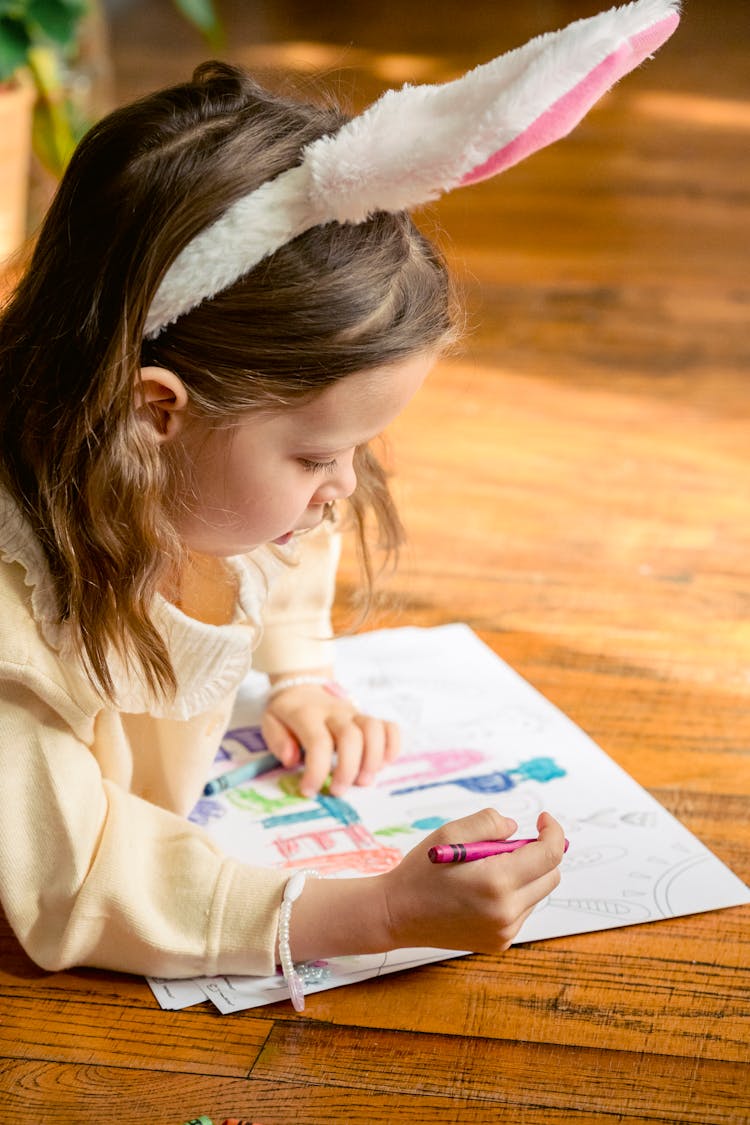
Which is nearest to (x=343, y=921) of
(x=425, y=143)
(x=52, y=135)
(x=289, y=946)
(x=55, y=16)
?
(x=289, y=946)

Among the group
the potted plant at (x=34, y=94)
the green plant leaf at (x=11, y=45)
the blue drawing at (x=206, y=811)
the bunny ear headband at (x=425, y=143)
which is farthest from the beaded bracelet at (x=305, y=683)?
the green plant leaf at (x=11, y=45)

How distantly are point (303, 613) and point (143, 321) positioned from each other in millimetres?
354

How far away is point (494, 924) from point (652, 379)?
107 centimetres

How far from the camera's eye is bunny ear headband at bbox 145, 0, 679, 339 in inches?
22.7

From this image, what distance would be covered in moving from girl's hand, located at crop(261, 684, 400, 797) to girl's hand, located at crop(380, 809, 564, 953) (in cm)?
18

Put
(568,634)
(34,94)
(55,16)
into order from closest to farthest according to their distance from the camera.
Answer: (568,634) → (55,16) → (34,94)

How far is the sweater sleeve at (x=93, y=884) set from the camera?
704mm

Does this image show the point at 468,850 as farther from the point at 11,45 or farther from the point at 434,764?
the point at 11,45

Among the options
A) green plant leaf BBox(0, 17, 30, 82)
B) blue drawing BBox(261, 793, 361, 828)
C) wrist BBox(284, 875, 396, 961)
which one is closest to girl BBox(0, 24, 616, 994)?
wrist BBox(284, 875, 396, 961)

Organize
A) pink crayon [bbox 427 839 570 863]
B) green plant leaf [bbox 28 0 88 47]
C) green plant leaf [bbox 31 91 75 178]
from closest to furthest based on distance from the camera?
1. pink crayon [bbox 427 839 570 863]
2. green plant leaf [bbox 28 0 88 47]
3. green plant leaf [bbox 31 91 75 178]

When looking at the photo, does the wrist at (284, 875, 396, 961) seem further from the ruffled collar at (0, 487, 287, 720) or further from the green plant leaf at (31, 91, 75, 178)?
the green plant leaf at (31, 91, 75, 178)

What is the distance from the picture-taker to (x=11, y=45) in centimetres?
174

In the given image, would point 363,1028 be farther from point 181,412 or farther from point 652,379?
point 652,379

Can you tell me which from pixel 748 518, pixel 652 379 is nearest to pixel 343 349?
pixel 748 518
